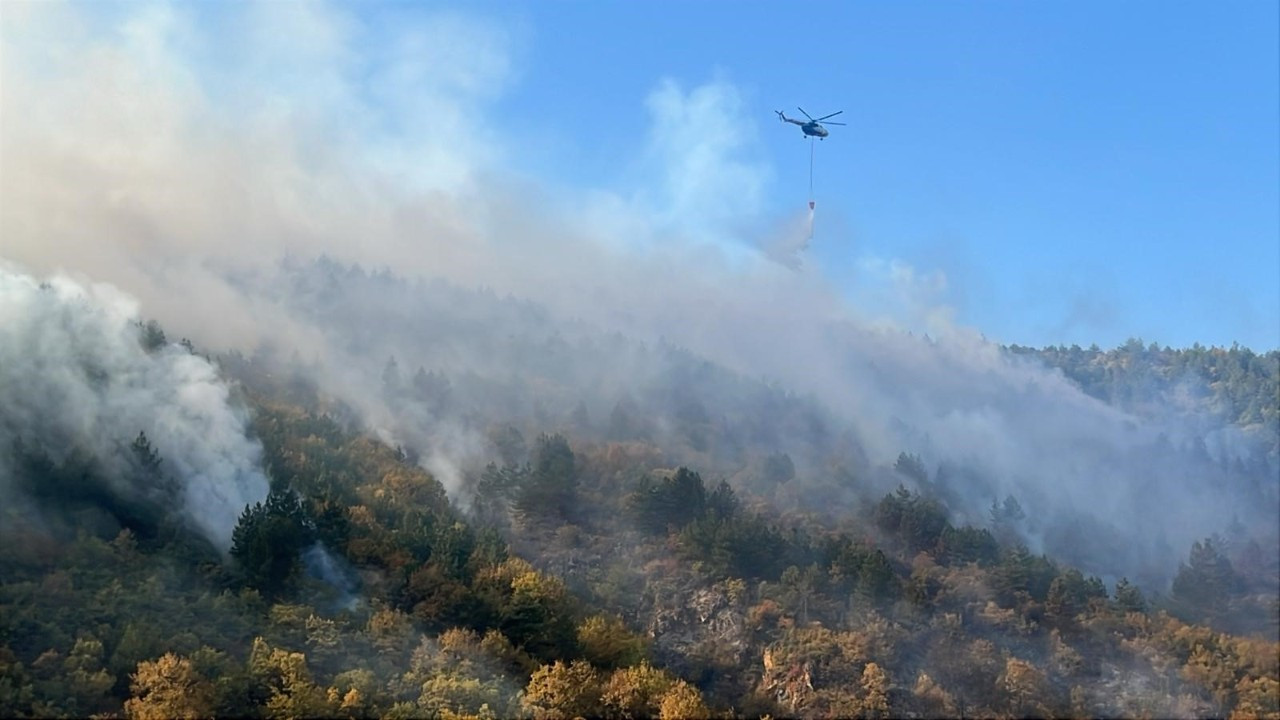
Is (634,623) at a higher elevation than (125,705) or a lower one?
higher

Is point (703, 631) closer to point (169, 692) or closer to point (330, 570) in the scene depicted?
point (330, 570)

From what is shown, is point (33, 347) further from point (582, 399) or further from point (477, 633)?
point (582, 399)

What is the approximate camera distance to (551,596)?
72875mm

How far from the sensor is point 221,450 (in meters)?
86.3

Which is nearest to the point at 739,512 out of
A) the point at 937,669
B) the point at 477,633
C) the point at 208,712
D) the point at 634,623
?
the point at 634,623

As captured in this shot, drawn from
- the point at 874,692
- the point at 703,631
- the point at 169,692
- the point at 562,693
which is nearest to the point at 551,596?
the point at 562,693

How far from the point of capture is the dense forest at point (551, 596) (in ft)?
192

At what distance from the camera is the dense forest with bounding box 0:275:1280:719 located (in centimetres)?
5862

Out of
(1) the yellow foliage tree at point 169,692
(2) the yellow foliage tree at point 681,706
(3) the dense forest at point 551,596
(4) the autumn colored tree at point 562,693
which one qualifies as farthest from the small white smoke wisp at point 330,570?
(2) the yellow foliage tree at point 681,706

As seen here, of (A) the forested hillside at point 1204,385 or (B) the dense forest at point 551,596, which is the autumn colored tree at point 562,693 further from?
(A) the forested hillside at point 1204,385

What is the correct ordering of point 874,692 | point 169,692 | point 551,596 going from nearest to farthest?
point 169,692
point 551,596
point 874,692

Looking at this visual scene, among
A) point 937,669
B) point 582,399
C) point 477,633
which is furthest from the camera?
point 582,399

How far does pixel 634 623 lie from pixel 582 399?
59.4 metres

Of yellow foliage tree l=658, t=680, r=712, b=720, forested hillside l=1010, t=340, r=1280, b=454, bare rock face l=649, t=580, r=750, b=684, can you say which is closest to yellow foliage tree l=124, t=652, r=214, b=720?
yellow foliage tree l=658, t=680, r=712, b=720
